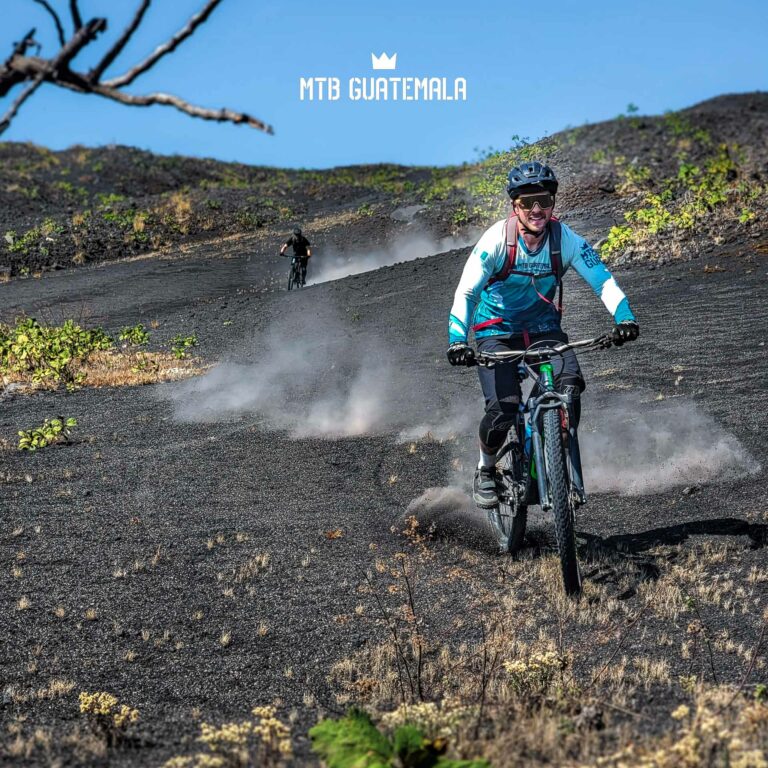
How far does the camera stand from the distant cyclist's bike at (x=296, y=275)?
25.4 metres

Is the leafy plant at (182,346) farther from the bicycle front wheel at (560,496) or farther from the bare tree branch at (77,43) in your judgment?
the bare tree branch at (77,43)

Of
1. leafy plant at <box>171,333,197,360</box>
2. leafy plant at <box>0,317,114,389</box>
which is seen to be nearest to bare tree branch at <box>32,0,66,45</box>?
leafy plant at <box>0,317,114,389</box>

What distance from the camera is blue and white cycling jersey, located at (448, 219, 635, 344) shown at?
Answer: 6.37 meters

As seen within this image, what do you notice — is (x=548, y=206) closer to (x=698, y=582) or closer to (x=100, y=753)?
(x=698, y=582)

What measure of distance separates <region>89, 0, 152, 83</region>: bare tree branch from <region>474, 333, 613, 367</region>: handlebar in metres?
3.90

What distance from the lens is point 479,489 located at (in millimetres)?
6848

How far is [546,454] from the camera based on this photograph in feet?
19.7

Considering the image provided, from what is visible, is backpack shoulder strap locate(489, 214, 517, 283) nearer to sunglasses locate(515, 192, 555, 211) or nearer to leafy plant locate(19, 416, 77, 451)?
sunglasses locate(515, 192, 555, 211)

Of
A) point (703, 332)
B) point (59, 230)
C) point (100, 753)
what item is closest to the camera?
point (100, 753)

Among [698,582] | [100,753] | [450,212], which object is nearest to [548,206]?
[698,582]

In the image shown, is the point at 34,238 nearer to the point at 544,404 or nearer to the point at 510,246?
the point at 510,246

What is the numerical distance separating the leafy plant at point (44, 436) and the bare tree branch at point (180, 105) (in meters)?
9.02

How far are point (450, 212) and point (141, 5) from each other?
31.4 m

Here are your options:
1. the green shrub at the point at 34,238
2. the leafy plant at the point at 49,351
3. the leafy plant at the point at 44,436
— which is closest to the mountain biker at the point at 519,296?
the leafy plant at the point at 44,436
